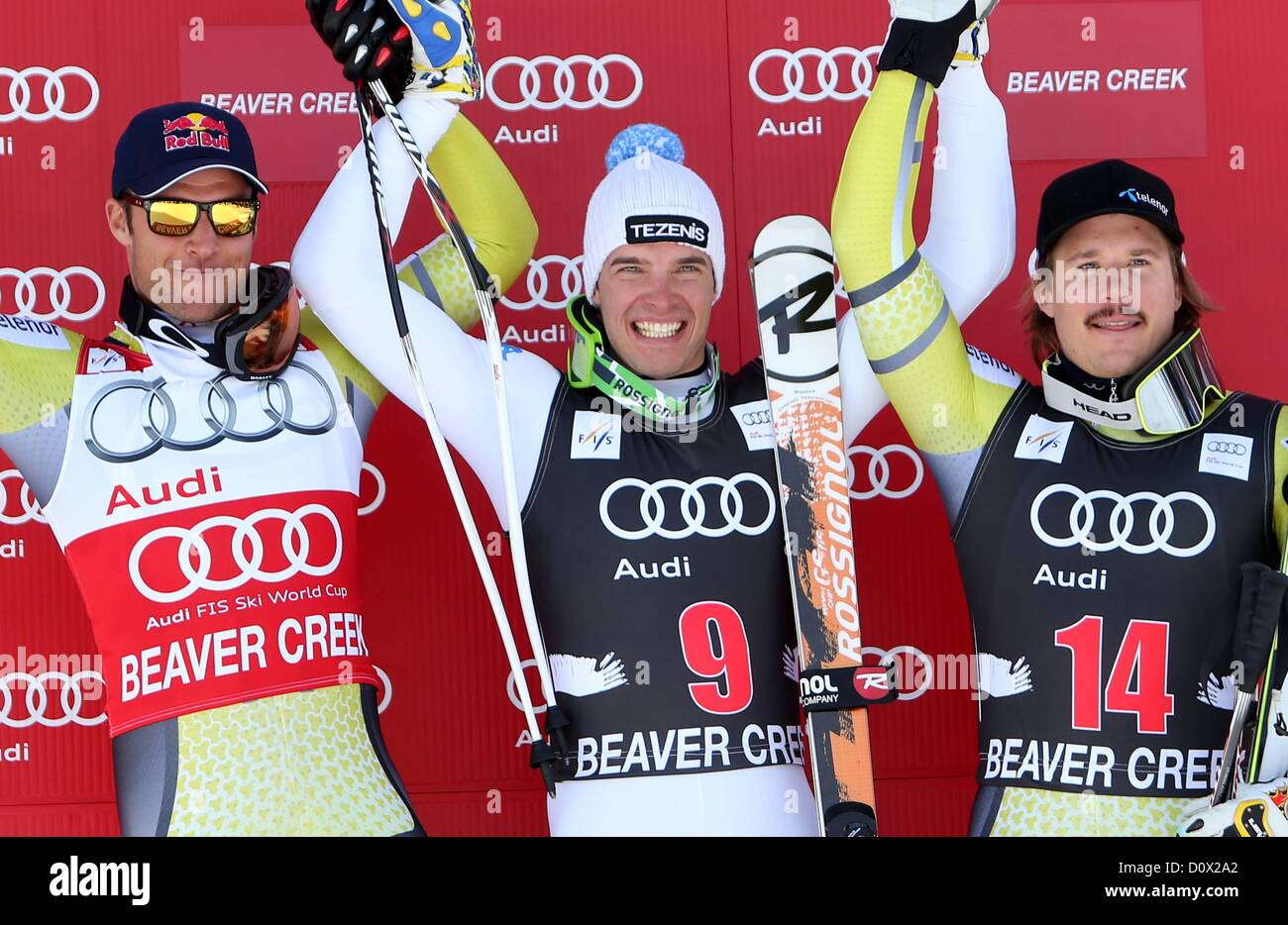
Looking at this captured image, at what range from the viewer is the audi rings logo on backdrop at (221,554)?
8.93 feet

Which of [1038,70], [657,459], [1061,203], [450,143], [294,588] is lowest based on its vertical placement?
[294,588]

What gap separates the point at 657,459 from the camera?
2842 mm

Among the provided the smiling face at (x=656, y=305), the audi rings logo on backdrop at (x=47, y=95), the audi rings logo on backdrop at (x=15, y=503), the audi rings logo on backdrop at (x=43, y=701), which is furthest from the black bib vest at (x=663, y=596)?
the audi rings logo on backdrop at (x=47, y=95)

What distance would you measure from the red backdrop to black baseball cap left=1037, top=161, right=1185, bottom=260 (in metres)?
0.80

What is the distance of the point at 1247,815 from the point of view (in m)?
2.50

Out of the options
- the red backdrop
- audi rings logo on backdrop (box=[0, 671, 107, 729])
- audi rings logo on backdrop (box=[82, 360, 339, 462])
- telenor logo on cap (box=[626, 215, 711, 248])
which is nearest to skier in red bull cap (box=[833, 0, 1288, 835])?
telenor logo on cap (box=[626, 215, 711, 248])

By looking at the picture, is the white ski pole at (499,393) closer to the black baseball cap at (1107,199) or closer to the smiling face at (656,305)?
the smiling face at (656,305)

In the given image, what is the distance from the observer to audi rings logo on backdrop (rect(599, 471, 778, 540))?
2793mm

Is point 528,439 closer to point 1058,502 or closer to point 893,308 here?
point 893,308

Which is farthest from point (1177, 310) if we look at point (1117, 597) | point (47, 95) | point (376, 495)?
point (47, 95)

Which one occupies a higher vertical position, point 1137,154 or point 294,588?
point 1137,154

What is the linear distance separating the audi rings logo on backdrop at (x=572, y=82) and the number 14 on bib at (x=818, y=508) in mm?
860

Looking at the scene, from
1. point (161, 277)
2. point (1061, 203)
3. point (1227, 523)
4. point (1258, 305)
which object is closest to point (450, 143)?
point (161, 277)

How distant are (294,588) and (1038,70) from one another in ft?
6.77
